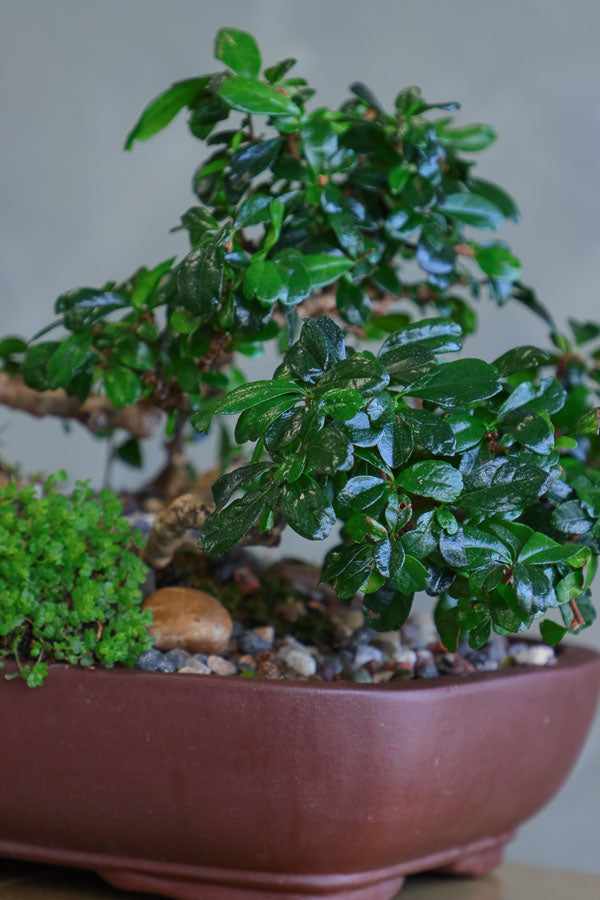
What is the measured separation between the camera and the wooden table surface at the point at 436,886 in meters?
0.99

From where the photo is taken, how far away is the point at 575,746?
3.73 ft

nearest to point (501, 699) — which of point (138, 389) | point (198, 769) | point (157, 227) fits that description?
point (198, 769)

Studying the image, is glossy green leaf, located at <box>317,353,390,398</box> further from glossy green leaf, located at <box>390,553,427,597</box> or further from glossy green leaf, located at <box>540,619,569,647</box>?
glossy green leaf, located at <box>540,619,569,647</box>

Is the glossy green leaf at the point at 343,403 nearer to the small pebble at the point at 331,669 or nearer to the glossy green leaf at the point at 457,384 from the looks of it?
the glossy green leaf at the point at 457,384

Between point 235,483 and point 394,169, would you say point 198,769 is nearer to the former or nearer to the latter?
point 235,483

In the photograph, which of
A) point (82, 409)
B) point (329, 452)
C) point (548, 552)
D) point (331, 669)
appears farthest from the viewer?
point (82, 409)

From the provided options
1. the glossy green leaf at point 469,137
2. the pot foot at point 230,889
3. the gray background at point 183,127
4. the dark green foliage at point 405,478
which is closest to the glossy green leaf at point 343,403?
the dark green foliage at point 405,478

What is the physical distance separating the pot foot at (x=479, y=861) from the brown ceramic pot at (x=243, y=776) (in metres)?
0.14

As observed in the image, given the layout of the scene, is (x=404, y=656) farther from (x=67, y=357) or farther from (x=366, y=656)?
(x=67, y=357)

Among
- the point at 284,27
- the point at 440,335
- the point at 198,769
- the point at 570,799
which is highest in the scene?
the point at 284,27

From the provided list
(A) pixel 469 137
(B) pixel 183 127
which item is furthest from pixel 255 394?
(B) pixel 183 127

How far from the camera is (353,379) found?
0.78m

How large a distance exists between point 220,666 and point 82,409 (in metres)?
0.55

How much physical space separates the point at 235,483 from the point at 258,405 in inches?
2.7
